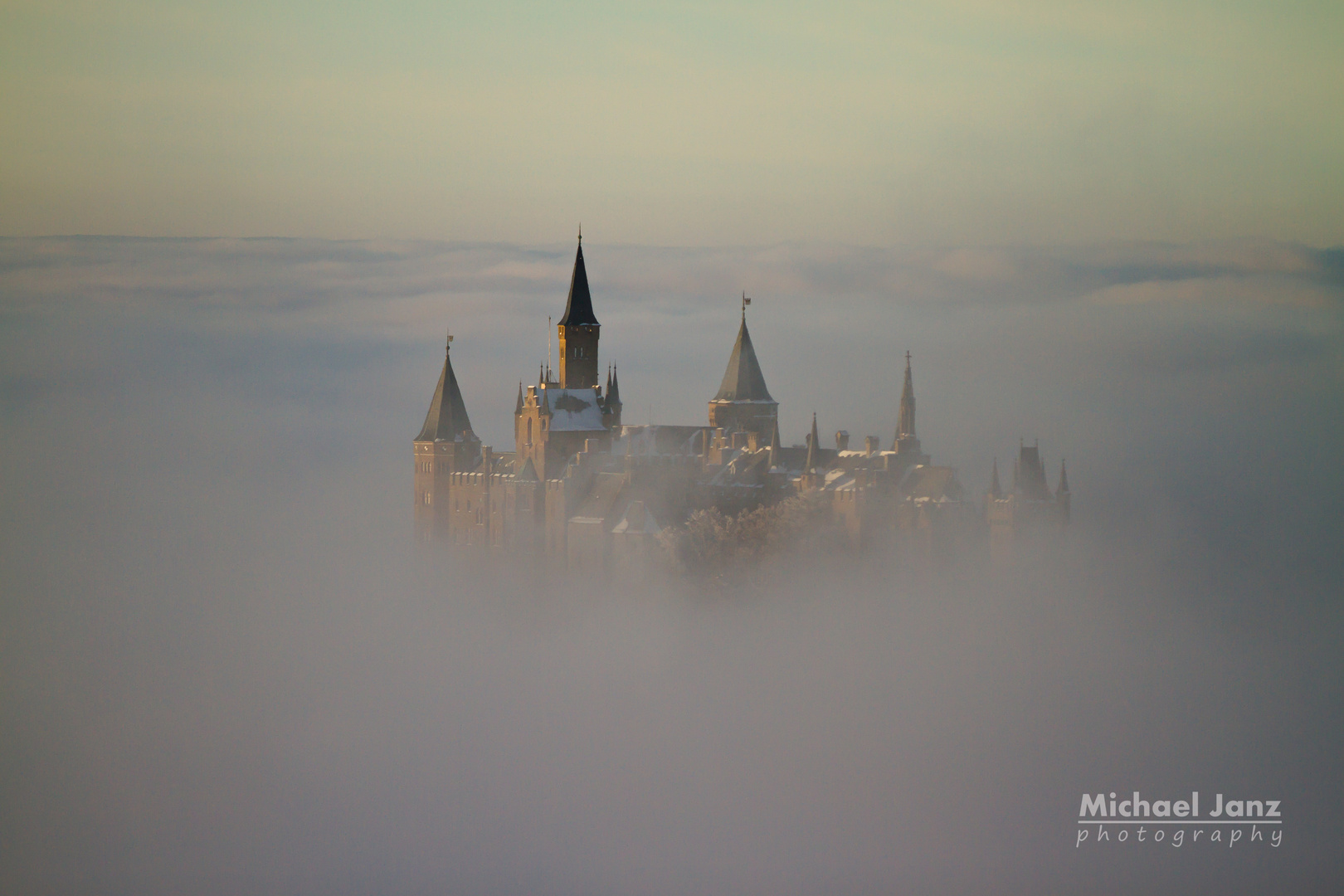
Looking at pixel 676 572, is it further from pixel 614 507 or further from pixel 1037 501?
pixel 1037 501

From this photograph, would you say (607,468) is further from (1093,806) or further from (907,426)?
(1093,806)

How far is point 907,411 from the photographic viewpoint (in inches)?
779

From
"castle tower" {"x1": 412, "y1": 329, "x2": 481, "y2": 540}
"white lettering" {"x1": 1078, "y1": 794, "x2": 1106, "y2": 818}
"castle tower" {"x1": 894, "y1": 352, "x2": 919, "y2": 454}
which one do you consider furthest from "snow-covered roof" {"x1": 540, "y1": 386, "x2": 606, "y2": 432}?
"white lettering" {"x1": 1078, "y1": 794, "x2": 1106, "y2": 818}

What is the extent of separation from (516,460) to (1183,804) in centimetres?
926

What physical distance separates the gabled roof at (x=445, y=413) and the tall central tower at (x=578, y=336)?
1.43 m

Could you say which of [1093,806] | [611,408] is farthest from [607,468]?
[1093,806]

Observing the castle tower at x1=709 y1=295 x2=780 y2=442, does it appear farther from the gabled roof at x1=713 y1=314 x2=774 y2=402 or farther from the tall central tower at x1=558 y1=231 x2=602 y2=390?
the tall central tower at x1=558 y1=231 x2=602 y2=390

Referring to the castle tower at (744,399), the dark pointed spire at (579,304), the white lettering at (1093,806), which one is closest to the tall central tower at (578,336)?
the dark pointed spire at (579,304)

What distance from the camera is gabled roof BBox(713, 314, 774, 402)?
20.6 metres

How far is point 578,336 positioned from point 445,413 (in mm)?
1979

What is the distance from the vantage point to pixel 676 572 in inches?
814

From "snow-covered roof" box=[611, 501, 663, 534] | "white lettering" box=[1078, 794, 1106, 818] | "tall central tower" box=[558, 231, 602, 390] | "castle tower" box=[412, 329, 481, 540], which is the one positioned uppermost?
"tall central tower" box=[558, 231, 602, 390]

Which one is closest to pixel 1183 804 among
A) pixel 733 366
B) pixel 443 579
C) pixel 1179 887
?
pixel 1179 887

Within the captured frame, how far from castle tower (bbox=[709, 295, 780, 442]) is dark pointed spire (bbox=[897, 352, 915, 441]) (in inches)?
75.0
